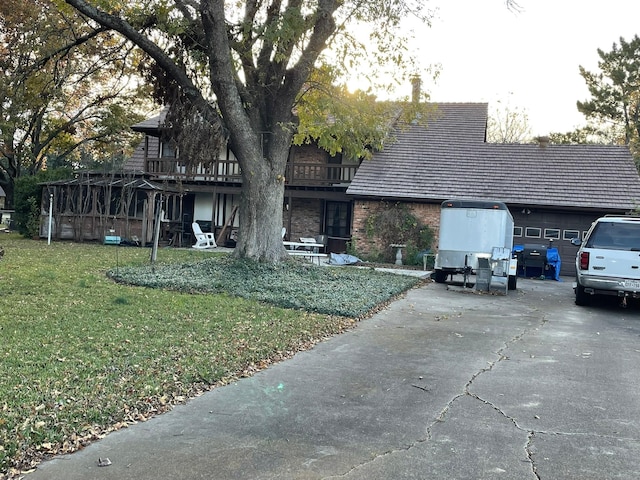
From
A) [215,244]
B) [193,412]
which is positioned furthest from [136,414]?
[215,244]

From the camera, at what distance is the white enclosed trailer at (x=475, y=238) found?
50.4ft

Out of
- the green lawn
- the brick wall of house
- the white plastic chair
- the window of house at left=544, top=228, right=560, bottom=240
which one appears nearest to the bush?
the brick wall of house

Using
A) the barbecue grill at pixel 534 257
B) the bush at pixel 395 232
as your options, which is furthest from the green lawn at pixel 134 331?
→ the bush at pixel 395 232

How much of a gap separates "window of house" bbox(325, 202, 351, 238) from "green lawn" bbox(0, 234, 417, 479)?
1110cm

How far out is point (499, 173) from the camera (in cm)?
2331

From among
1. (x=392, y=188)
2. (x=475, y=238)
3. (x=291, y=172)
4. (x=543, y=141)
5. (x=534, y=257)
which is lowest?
(x=534, y=257)

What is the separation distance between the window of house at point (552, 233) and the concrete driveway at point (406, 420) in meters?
13.7

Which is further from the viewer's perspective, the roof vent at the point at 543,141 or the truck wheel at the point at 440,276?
the roof vent at the point at 543,141

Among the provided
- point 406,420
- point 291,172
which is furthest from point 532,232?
point 406,420

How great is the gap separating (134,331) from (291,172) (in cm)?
1866

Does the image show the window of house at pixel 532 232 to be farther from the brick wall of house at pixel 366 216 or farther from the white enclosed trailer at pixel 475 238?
the white enclosed trailer at pixel 475 238

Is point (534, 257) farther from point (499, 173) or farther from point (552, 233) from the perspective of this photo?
point (499, 173)

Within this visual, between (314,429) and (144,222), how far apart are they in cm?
2012

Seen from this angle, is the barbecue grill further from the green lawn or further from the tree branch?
the tree branch
